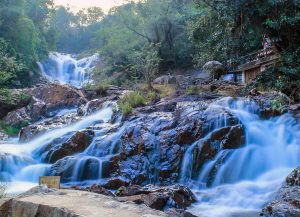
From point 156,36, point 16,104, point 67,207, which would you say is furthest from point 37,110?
point 67,207

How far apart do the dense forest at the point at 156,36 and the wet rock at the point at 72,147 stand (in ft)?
12.9

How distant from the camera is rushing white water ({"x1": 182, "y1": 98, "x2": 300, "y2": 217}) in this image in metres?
7.00

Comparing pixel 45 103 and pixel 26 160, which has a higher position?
pixel 45 103

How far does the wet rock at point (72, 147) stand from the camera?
432 inches

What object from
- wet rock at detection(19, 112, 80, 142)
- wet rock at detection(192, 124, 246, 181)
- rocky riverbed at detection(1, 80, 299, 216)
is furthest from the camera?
wet rock at detection(19, 112, 80, 142)

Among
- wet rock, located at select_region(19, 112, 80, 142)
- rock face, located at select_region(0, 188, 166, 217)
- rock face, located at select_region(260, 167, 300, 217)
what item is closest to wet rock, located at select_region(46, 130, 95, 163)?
wet rock, located at select_region(19, 112, 80, 142)

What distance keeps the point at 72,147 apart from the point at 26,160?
1624mm

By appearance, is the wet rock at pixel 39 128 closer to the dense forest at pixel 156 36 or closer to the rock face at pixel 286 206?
the dense forest at pixel 156 36

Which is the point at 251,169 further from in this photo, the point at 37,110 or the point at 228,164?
the point at 37,110

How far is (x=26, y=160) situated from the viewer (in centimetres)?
1137

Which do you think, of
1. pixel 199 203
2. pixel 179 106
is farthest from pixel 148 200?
pixel 179 106

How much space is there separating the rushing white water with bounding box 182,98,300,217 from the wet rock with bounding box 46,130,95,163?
3457 mm

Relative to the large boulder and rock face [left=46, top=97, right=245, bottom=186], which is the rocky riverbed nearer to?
rock face [left=46, top=97, right=245, bottom=186]

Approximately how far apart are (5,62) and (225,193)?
395 inches
